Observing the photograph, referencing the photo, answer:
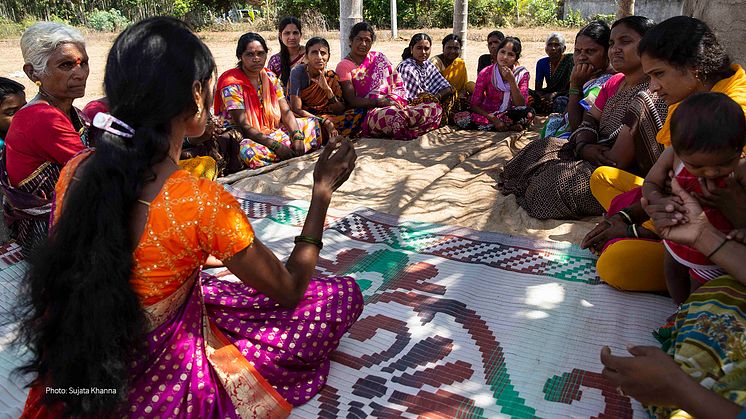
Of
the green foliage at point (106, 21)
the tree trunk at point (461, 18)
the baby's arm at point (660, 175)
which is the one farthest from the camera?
the green foliage at point (106, 21)

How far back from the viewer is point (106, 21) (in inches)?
902

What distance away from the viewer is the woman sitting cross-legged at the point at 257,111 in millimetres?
5762

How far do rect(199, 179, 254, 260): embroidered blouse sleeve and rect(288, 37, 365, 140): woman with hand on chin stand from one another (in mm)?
4788

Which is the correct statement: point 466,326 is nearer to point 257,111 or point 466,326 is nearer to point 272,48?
point 257,111

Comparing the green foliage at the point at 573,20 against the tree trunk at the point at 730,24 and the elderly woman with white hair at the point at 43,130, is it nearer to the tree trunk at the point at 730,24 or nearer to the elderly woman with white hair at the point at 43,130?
the tree trunk at the point at 730,24

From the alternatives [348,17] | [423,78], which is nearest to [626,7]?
[423,78]

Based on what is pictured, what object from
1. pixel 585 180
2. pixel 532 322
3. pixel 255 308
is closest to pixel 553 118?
pixel 585 180

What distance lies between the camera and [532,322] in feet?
8.98

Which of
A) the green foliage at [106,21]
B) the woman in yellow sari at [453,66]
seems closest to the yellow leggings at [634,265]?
the woman in yellow sari at [453,66]

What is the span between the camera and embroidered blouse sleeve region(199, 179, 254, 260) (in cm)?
166

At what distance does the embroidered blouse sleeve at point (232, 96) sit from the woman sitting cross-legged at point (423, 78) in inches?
89.5

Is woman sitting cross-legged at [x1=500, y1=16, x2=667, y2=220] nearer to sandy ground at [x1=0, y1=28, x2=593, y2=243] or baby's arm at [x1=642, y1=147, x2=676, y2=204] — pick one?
sandy ground at [x1=0, y1=28, x2=593, y2=243]

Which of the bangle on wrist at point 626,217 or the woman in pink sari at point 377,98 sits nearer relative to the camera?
the bangle on wrist at point 626,217

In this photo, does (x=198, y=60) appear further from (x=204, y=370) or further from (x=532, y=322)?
(x=532, y=322)
